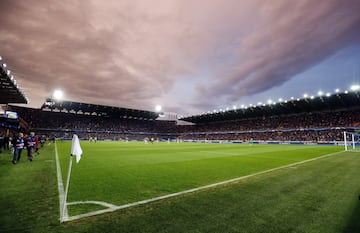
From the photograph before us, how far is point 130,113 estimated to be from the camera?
271 feet

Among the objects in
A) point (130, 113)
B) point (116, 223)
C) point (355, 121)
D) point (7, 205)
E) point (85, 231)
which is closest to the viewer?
point (85, 231)

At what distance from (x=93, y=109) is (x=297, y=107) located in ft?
250

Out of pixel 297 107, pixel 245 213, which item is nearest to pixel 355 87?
pixel 297 107

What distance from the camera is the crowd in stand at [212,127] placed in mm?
50406

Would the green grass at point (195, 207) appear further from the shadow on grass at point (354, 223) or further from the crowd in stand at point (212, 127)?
the crowd in stand at point (212, 127)

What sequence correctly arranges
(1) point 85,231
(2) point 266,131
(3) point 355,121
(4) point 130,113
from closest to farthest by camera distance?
(1) point 85,231
(3) point 355,121
(2) point 266,131
(4) point 130,113

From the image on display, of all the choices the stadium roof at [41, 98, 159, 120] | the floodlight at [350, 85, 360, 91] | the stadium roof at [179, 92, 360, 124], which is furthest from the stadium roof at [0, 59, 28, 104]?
the floodlight at [350, 85, 360, 91]

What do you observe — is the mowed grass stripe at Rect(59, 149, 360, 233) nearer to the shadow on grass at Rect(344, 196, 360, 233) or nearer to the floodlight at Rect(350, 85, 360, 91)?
the shadow on grass at Rect(344, 196, 360, 233)

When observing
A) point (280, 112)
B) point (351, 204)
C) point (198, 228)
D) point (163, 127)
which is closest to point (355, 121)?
point (280, 112)

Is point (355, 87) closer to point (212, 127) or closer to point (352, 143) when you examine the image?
point (352, 143)

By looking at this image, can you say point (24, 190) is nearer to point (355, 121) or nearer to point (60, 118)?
point (355, 121)

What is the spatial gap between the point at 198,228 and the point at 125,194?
305cm

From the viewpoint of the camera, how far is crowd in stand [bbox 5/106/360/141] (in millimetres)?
50406

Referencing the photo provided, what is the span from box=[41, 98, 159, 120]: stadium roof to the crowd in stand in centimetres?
225
